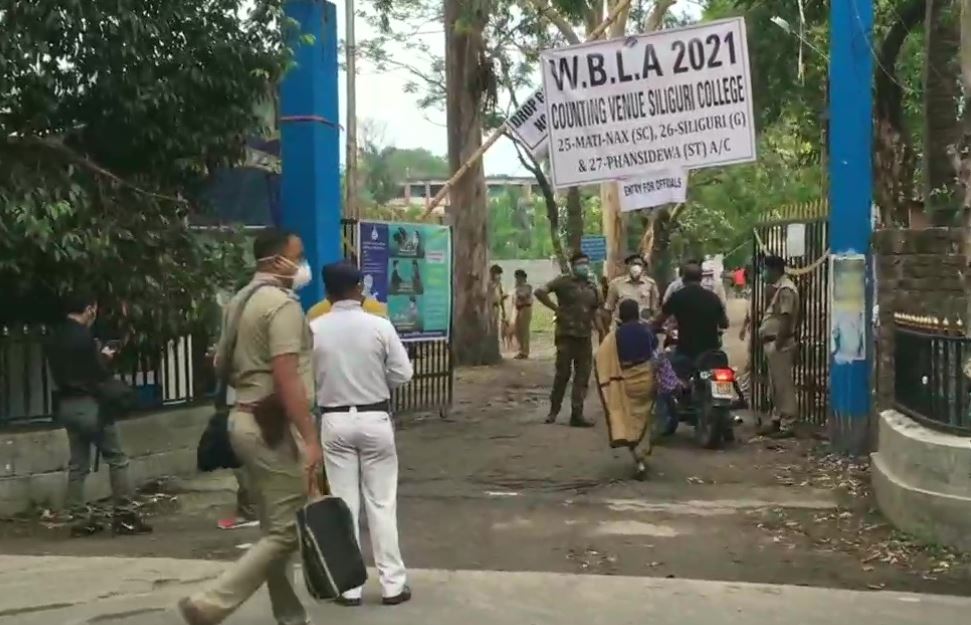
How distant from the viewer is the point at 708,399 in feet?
38.8

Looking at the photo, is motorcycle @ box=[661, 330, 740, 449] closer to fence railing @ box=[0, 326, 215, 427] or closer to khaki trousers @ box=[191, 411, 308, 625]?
fence railing @ box=[0, 326, 215, 427]

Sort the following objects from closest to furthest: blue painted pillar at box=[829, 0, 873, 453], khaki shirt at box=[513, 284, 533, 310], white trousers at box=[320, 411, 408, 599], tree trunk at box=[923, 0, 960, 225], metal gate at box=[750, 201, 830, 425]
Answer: white trousers at box=[320, 411, 408, 599] → blue painted pillar at box=[829, 0, 873, 453] → tree trunk at box=[923, 0, 960, 225] → metal gate at box=[750, 201, 830, 425] → khaki shirt at box=[513, 284, 533, 310]

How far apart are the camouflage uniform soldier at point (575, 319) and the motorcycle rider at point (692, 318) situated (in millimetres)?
990

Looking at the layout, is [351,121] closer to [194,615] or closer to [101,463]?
[101,463]

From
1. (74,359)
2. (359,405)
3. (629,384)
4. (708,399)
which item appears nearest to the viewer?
(359,405)

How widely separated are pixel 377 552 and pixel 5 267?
3779mm

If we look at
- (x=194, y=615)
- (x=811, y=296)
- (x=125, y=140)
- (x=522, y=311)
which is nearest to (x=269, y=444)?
(x=194, y=615)

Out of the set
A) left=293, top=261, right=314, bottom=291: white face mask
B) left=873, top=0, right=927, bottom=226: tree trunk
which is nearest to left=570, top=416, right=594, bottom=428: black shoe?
left=873, top=0, right=927, bottom=226: tree trunk

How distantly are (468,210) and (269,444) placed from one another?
16.7 metres

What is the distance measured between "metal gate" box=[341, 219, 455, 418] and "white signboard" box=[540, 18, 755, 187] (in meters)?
3.75

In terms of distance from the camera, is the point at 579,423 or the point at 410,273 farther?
the point at 410,273

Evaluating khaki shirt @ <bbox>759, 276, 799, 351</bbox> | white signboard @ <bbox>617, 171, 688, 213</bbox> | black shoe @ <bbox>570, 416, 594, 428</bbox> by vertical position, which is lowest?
black shoe @ <bbox>570, 416, 594, 428</bbox>

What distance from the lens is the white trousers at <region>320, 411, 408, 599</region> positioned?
6137 mm

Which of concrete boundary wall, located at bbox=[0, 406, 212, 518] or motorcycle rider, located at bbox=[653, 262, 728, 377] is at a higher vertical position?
motorcycle rider, located at bbox=[653, 262, 728, 377]
